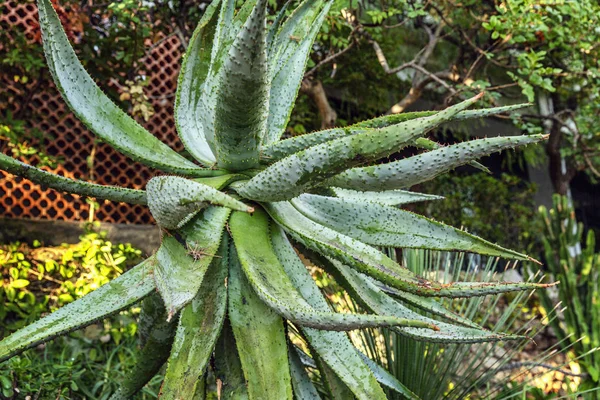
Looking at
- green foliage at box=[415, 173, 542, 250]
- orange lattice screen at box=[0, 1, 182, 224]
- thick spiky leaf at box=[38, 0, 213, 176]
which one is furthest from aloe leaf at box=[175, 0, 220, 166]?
green foliage at box=[415, 173, 542, 250]

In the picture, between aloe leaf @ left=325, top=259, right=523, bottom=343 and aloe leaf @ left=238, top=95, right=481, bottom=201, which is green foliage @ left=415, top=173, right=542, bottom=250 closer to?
aloe leaf @ left=325, top=259, right=523, bottom=343

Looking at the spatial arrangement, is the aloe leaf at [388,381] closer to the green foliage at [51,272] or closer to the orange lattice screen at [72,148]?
the green foliage at [51,272]

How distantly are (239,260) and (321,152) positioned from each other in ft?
0.88

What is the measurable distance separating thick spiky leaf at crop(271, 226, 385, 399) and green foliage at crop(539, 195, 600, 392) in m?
2.44

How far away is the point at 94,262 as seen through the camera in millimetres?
3719

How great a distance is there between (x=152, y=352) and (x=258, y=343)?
0.32 meters

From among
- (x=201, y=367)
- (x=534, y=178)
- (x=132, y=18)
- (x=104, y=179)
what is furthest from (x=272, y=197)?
(x=534, y=178)

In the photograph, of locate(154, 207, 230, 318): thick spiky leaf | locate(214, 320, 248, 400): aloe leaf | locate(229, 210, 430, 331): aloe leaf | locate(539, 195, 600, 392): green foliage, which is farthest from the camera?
locate(539, 195, 600, 392): green foliage

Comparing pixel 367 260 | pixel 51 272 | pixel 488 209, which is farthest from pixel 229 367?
pixel 488 209

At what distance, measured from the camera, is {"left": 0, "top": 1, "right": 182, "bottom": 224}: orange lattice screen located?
4.23m

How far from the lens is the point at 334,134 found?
115 centimetres

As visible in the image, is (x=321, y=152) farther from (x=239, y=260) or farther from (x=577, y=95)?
(x=577, y=95)

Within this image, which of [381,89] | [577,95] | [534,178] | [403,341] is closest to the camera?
[403,341]

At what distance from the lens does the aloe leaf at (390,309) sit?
1.16 metres
